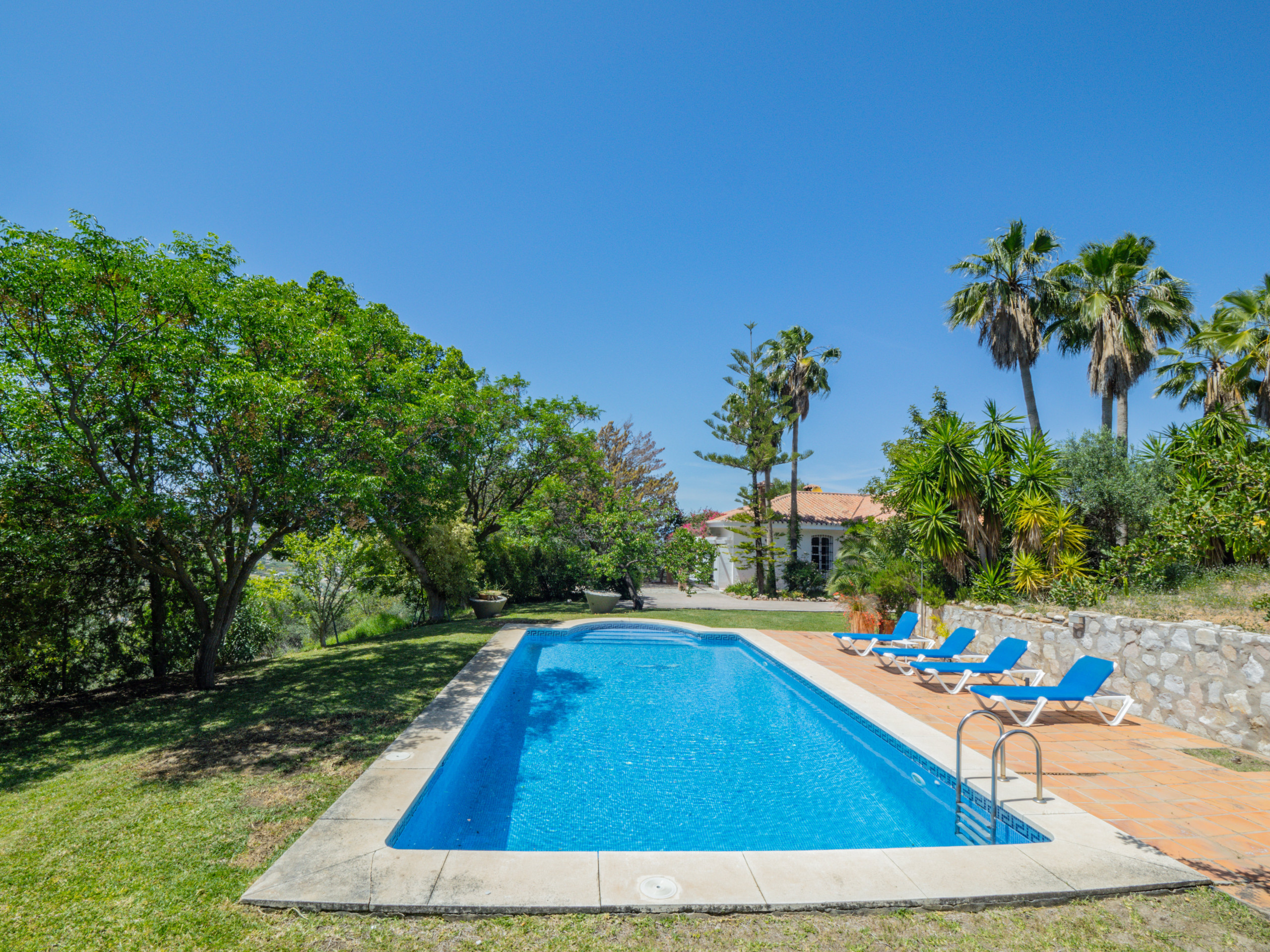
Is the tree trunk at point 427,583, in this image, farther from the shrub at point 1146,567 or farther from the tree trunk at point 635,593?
the shrub at point 1146,567

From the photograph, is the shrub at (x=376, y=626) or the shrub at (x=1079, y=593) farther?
the shrub at (x=376, y=626)

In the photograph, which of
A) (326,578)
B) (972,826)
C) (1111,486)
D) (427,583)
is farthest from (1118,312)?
(326,578)

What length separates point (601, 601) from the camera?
55.2 feet

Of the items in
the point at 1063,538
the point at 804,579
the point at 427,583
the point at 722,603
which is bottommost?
the point at 722,603

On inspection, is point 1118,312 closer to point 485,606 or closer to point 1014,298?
point 1014,298

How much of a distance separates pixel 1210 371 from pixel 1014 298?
20.4 ft

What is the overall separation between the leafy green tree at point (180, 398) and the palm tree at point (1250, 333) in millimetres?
15527

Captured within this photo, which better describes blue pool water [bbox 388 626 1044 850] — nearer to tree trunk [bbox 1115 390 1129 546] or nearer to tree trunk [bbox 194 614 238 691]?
tree trunk [bbox 194 614 238 691]

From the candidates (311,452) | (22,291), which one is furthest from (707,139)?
(22,291)

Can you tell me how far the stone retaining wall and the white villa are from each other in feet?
45.7

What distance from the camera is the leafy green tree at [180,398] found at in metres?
6.06

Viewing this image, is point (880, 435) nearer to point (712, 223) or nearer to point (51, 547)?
point (712, 223)

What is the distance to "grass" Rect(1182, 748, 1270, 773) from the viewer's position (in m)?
5.21

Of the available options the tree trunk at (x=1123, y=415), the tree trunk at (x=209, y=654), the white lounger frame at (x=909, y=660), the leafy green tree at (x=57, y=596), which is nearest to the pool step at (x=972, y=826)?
the white lounger frame at (x=909, y=660)
